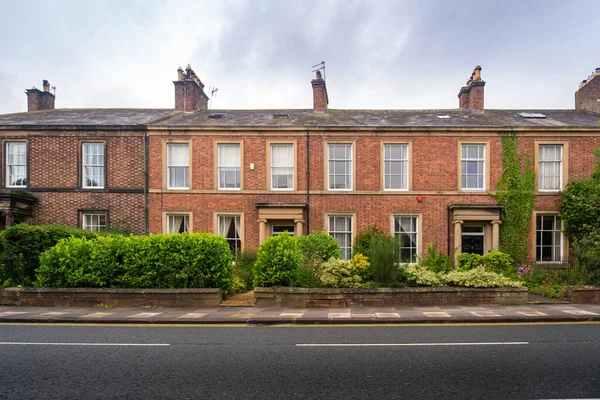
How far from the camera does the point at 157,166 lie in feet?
59.8

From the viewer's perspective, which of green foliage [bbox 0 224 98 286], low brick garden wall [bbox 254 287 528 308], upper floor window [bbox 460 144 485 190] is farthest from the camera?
upper floor window [bbox 460 144 485 190]

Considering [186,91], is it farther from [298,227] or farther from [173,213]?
[298,227]

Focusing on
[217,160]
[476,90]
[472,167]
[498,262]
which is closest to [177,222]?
[217,160]

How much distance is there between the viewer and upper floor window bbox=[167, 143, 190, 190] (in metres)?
18.5

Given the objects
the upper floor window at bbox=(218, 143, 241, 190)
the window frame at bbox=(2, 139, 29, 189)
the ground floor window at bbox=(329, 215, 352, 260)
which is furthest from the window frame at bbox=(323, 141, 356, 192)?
the window frame at bbox=(2, 139, 29, 189)

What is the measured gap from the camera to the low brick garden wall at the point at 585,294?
1095cm

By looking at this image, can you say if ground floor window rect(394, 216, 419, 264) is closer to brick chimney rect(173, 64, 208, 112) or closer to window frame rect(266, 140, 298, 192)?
window frame rect(266, 140, 298, 192)

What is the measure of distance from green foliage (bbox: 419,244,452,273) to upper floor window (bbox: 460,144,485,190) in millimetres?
3533

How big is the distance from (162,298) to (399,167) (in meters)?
12.2

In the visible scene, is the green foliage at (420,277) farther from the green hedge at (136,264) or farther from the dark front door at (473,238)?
the dark front door at (473,238)

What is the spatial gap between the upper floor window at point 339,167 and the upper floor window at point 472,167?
528 cm

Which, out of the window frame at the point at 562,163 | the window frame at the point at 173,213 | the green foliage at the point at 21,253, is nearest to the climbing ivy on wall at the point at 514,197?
the window frame at the point at 562,163

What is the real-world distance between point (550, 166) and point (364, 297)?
1301cm

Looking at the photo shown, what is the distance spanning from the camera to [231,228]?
18.3 m
